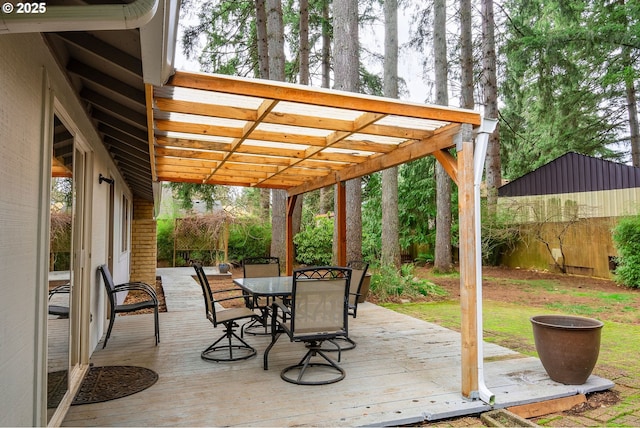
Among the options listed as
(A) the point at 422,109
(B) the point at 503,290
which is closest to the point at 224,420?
(A) the point at 422,109

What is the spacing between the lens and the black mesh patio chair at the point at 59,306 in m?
2.57

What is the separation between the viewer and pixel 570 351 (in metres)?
3.35

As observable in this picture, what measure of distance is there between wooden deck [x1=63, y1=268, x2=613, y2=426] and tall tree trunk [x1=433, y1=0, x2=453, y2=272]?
7629 mm

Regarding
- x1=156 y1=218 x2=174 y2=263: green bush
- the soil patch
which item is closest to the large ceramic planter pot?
the soil patch

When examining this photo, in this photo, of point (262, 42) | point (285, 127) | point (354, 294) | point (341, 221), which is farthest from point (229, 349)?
point (262, 42)

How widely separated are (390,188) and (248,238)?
6.71 meters

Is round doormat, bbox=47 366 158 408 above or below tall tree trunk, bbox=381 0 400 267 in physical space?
below

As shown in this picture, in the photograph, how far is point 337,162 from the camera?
5574 millimetres

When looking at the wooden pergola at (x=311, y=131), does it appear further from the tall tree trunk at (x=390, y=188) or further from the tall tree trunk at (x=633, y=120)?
the tall tree trunk at (x=633, y=120)

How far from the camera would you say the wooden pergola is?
9.79ft

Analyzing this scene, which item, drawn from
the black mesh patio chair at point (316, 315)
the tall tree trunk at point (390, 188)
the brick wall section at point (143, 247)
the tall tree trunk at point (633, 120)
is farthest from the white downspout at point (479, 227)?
the tall tree trunk at point (633, 120)

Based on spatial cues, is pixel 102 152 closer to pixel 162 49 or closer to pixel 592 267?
pixel 162 49

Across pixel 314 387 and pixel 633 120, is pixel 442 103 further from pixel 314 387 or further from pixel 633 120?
pixel 314 387

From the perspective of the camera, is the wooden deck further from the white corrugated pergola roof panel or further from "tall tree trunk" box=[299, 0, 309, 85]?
"tall tree trunk" box=[299, 0, 309, 85]
